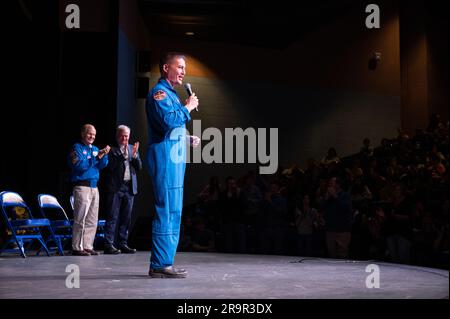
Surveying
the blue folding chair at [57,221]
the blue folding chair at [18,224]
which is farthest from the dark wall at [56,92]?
the blue folding chair at [18,224]

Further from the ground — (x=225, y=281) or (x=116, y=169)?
(x=116, y=169)

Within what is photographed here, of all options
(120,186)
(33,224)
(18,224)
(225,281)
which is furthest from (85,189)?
(225,281)

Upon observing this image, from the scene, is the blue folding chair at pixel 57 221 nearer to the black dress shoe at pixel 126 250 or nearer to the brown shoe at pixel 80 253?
the brown shoe at pixel 80 253

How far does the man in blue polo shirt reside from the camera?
6453 millimetres

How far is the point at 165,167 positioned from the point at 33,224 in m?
2.91

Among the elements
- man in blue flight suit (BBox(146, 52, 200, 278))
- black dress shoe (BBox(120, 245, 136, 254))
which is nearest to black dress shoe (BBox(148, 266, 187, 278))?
man in blue flight suit (BBox(146, 52, 200, 278))

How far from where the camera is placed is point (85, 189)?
6.51 metres

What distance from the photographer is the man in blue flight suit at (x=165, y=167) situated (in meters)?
3.93

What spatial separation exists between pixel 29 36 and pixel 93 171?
2.39 m

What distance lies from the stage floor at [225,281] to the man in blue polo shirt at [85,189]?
36.8 inches

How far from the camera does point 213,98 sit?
41.4ft

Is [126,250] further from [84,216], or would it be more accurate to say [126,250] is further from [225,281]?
[225,281]
